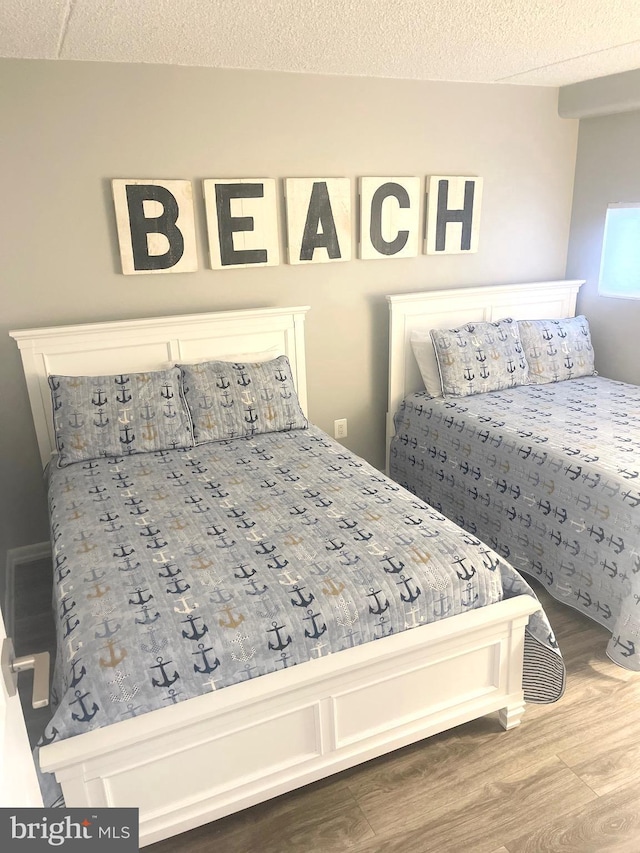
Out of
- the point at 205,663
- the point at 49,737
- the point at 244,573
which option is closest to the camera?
the point at 49,737

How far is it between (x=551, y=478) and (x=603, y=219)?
1.92m

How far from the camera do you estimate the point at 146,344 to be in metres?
2.92

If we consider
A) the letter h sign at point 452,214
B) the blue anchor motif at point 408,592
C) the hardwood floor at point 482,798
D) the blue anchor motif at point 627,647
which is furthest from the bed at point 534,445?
the blue anchor motif at point 408,592

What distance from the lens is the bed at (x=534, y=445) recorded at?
2.29m

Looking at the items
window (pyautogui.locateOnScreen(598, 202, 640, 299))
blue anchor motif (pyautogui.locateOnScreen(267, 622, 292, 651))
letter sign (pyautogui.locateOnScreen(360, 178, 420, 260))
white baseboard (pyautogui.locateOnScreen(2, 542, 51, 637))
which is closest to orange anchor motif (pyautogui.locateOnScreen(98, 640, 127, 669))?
blue anchor motif (pyautogui.locateOnScreen(267, 622, 292, 651))

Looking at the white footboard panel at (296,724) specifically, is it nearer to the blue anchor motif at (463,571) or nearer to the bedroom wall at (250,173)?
the blue anchor motif at (463,571)

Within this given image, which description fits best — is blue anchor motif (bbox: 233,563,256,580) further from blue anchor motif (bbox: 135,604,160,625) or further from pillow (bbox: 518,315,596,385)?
pillow (bbox: 518,315,596,385)

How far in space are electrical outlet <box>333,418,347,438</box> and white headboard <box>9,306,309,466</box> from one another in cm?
35

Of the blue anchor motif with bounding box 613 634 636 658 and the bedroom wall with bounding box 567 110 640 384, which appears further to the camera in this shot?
the bedroom wall with bounding box 567 110 640 384

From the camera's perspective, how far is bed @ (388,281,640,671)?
2.29 meters

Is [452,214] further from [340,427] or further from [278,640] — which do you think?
[278,640]

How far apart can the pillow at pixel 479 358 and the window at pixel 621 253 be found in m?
0.76

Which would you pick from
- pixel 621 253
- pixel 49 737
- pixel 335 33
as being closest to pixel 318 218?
pixel 335 33

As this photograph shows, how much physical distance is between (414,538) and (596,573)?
864 mm
